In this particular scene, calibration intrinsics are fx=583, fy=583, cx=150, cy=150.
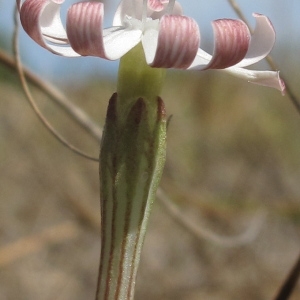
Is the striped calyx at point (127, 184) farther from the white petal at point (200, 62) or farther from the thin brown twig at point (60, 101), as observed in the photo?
the thin brown twig at point (60, 101)

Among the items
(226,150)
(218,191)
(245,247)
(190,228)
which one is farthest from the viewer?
(226,150)

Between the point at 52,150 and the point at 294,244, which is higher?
the point at 294,244

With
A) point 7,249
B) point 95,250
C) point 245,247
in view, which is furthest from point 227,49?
point 95,250

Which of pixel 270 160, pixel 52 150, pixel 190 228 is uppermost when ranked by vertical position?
pixel 190 228

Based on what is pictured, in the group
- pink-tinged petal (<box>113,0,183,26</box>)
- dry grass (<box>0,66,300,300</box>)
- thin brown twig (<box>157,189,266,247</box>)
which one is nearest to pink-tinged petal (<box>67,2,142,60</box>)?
pink-tinged petal (<box>113,0,183,26</box>)

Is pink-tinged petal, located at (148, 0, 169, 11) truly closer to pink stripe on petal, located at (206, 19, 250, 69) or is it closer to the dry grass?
pink stripe on petal, located at (206, 19, 250, 69)

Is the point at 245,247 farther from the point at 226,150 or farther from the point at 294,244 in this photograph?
the point at 226,150

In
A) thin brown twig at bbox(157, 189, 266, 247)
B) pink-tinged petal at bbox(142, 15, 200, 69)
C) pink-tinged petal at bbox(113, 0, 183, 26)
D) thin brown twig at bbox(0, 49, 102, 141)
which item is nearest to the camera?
pink-tinged petal at bbox(142, 15, 200, 69)
